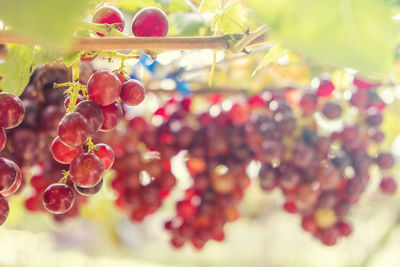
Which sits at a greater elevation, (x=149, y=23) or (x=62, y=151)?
(x=149, y=23)

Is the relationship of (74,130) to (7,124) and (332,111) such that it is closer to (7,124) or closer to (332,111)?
(7,124)

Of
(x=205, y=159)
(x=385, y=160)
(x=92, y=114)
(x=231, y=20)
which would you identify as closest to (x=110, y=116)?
(x=92, y=114)

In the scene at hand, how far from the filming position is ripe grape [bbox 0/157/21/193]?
32cm

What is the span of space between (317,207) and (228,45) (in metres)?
0.51

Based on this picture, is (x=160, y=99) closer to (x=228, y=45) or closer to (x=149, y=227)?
(x=228, y=45)

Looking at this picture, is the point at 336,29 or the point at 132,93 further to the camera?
the point at 132,93

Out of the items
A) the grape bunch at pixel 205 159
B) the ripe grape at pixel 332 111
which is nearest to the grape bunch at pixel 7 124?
the grape bunch at pixel 205 159

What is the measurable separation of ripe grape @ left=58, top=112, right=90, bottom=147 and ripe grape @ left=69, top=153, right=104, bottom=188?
2cm

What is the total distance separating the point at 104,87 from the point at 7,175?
0.10 m

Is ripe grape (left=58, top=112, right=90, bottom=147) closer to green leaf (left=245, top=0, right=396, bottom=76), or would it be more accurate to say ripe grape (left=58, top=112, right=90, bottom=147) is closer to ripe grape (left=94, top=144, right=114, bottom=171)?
ripe grape (left=94, top=144, right=114, bottom=171)

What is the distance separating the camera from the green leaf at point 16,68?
0.35 metres

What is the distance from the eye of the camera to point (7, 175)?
0.32m

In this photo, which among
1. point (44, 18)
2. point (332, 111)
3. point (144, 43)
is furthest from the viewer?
point (332, 111)

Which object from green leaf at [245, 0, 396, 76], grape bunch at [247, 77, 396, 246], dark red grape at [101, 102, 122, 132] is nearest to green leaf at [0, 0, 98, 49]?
green leaf at [245, 0, 396, 76]
